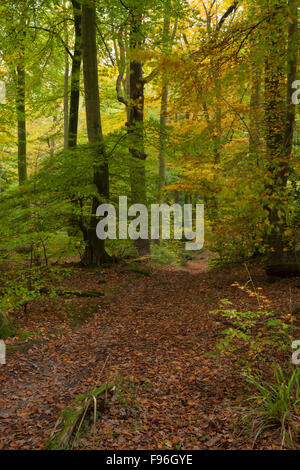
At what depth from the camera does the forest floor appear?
9.50 feet

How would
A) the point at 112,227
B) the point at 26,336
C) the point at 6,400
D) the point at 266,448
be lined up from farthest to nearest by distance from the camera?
the point at 112,227
the point at 26,336
the point at 6,400
the point at 266,448

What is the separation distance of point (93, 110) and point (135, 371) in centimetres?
714

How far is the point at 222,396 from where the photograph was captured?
134 inches

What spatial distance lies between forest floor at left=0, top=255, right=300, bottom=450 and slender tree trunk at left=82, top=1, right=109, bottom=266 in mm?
2588

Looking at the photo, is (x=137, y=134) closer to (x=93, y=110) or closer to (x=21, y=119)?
(x=93, y=110)

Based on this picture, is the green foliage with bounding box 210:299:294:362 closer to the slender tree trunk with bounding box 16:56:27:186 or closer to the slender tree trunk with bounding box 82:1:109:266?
the slender tree trunk with bounding box 82:1:109:266

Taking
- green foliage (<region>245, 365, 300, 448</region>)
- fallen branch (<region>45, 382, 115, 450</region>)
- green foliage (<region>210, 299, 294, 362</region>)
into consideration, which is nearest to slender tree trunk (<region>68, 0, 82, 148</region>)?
green foliage (<region>210, 299, 294, 362</region>)

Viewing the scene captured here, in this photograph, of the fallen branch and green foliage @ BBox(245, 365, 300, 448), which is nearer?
green foliage @ BBox(245, 365, 300, 448)

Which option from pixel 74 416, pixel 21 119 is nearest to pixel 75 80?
pixel 21 119

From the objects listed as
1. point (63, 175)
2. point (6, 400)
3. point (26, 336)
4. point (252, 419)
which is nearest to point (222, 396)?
point (252, 419)

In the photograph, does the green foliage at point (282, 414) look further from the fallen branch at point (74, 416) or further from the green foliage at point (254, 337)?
the fallen branch at point (74, 416)

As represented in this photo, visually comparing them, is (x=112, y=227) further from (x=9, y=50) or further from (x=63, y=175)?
(x=9, y=50)

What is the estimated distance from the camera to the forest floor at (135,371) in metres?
2.90
